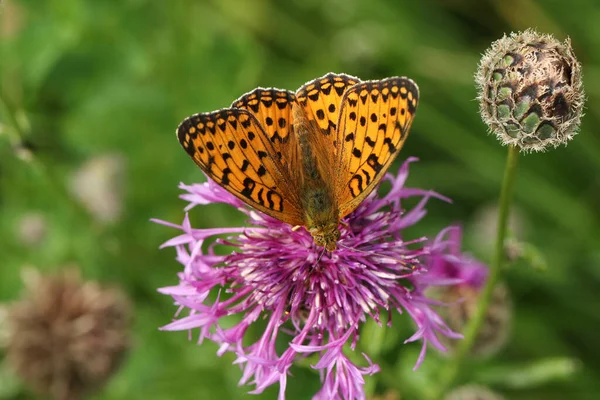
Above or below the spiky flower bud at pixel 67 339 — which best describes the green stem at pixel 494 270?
above

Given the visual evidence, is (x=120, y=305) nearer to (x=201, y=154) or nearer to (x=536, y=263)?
(x=201, y=154)

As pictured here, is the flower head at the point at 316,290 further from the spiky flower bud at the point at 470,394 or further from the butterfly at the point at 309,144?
the spiky flower bud at the point at 470,394

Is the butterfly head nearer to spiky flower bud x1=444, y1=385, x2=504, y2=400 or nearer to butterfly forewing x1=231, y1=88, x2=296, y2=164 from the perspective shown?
butterfly forewing x1=231, y1=88, x2=296, y2=164

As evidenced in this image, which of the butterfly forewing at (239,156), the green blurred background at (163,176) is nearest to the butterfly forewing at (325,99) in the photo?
the butterfly forewing at (239,156)

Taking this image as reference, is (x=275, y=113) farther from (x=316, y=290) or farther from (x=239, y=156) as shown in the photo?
(x=316, y=290)

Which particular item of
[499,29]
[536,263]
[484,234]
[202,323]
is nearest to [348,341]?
[202,323]

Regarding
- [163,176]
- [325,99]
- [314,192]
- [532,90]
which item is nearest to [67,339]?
[163,176]

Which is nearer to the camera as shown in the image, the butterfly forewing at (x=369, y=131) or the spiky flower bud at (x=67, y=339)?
the butterfly forewing at (x=369, y=131)

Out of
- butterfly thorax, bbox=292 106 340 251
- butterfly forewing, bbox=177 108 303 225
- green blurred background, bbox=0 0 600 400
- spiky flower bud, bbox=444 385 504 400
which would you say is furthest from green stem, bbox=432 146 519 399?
green blurred background, bbox=0 0 600 400
